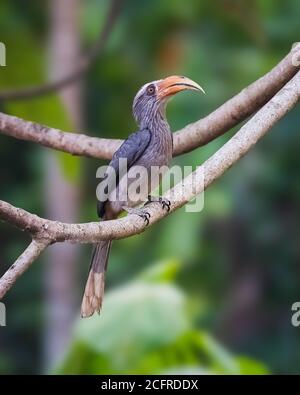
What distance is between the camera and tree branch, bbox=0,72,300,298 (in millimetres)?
2752

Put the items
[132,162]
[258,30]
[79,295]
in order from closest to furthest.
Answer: [132,162], [258,30], [79,295]

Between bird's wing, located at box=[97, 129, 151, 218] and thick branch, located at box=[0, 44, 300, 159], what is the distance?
0.15 feet

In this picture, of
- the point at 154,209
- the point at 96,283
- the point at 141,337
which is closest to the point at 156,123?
the point at 96,283

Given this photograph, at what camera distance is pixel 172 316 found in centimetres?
480

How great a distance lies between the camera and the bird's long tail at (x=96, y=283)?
3.52 m

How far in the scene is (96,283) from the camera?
365 cm

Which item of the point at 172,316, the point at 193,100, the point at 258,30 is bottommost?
the point at 172,316

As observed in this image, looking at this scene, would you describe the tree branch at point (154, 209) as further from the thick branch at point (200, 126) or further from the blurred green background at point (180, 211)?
the blurred green background at point (180, 211)

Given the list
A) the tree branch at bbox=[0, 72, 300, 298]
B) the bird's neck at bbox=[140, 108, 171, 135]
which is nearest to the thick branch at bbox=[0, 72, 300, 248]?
the tree branch at bbox=[0, 72, 300, 298]

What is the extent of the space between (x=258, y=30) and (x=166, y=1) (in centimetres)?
494

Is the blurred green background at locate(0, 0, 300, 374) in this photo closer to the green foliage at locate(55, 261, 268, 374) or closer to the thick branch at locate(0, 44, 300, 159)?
the green foliage at locate(55, 261, 268, 374)
